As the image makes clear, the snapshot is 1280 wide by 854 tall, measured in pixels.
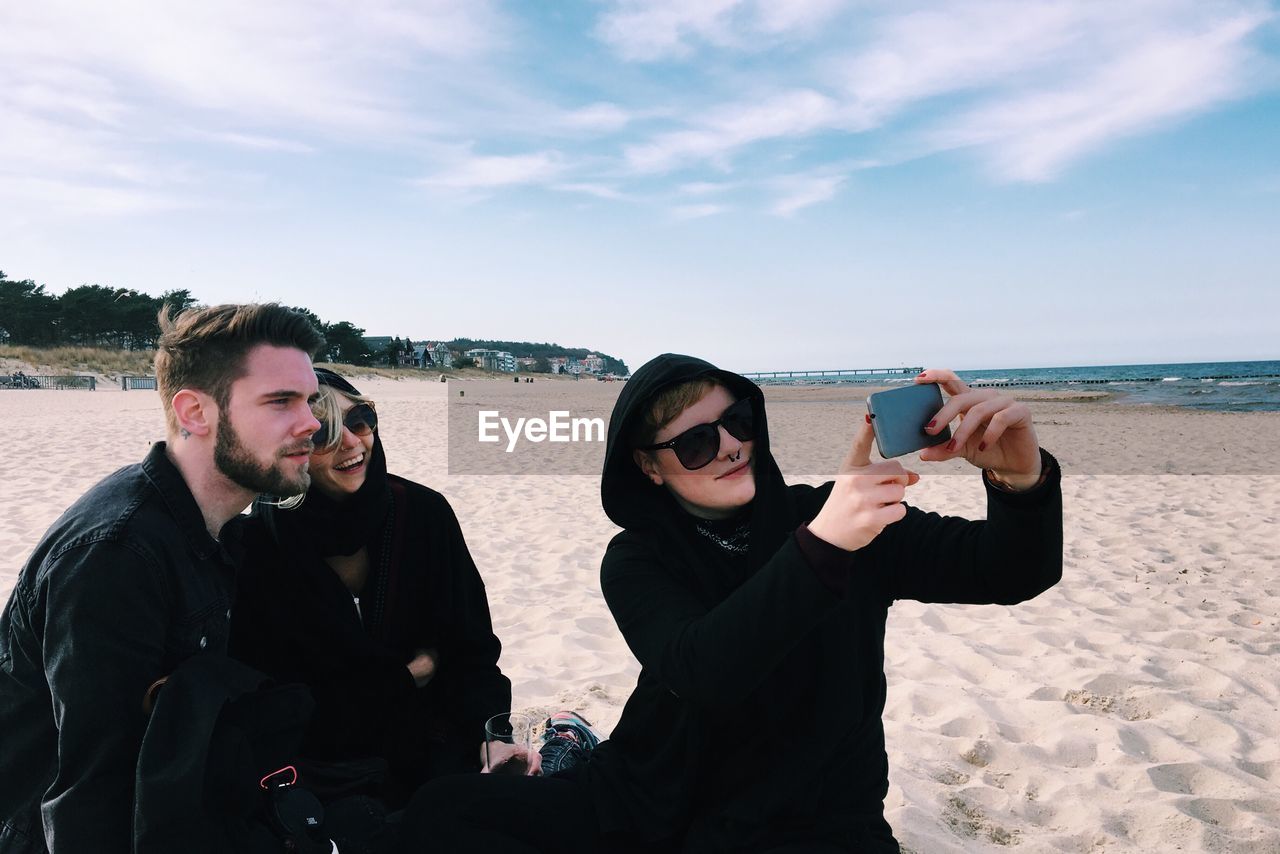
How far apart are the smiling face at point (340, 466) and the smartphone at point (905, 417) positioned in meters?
1.99

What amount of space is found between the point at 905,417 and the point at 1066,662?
3723mm

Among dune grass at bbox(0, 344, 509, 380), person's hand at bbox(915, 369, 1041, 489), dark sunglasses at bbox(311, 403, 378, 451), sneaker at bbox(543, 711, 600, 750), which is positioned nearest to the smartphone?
person's hand at bbox(915, 369, 1041, 489)

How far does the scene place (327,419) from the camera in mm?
2992

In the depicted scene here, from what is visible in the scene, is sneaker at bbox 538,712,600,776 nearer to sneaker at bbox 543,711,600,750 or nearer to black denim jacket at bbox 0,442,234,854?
sneaker at bbox 543,711,600,750

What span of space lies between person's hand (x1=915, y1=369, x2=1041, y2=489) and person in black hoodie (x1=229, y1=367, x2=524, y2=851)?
2.00 metres

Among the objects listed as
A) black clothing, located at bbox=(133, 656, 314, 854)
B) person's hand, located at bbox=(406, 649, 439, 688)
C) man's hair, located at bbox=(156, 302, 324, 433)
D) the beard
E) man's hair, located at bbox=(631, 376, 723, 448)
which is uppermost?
man's hair, located at bbox=(156, 302, 324, 433)

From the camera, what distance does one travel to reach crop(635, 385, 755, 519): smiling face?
2.14m

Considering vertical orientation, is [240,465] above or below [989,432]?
below

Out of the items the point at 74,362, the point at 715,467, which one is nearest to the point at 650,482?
the point at 715,467

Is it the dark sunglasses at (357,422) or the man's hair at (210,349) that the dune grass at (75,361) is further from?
the man's hair at (210,349)

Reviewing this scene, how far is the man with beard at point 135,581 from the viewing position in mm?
1802

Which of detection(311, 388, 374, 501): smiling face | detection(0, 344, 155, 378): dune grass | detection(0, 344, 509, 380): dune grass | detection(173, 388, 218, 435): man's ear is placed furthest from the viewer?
detection(0, 344, 155, 378): dune grass

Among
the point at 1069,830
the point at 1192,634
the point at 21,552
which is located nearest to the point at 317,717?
the point at 1069,830

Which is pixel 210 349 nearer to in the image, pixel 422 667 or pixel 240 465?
pixel 240 465
